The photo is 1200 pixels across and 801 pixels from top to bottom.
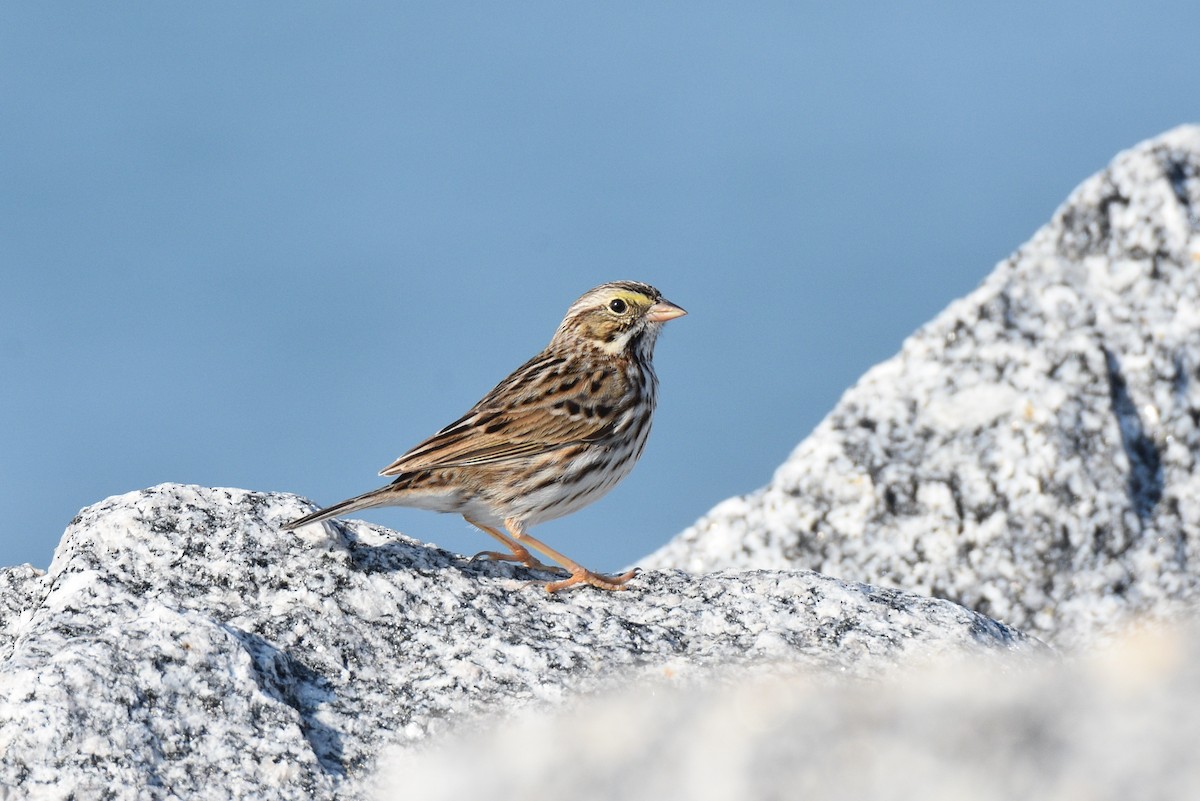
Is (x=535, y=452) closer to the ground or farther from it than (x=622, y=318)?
closer to the ground

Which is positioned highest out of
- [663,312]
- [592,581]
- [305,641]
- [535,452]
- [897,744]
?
[663,312]

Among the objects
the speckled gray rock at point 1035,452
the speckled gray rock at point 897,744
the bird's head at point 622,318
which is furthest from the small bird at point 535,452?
the speckled gray rock at point 897,744

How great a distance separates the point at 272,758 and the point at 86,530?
2056 millimetres

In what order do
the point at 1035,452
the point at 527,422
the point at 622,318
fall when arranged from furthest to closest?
the point at 622,318
the point at 1035,452
the point at 527,422

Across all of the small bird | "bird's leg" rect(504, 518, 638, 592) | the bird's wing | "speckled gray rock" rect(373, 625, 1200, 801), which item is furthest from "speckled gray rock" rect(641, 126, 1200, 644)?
"speckled gray rock" rect(373, 625, 1200, 801)

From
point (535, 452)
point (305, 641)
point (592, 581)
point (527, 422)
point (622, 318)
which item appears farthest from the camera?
point (622, 318)

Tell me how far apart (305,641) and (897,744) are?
4132mm

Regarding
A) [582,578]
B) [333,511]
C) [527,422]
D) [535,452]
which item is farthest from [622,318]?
[333,511]

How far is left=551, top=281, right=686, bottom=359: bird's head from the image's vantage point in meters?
10.2

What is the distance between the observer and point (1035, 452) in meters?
9.30

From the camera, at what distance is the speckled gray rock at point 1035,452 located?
9008mm

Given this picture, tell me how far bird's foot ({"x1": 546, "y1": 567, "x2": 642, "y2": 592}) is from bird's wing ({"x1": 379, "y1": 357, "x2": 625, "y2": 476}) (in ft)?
3.95

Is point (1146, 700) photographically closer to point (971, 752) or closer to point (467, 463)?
point (971, 752)

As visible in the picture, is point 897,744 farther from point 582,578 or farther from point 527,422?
point 527,422
